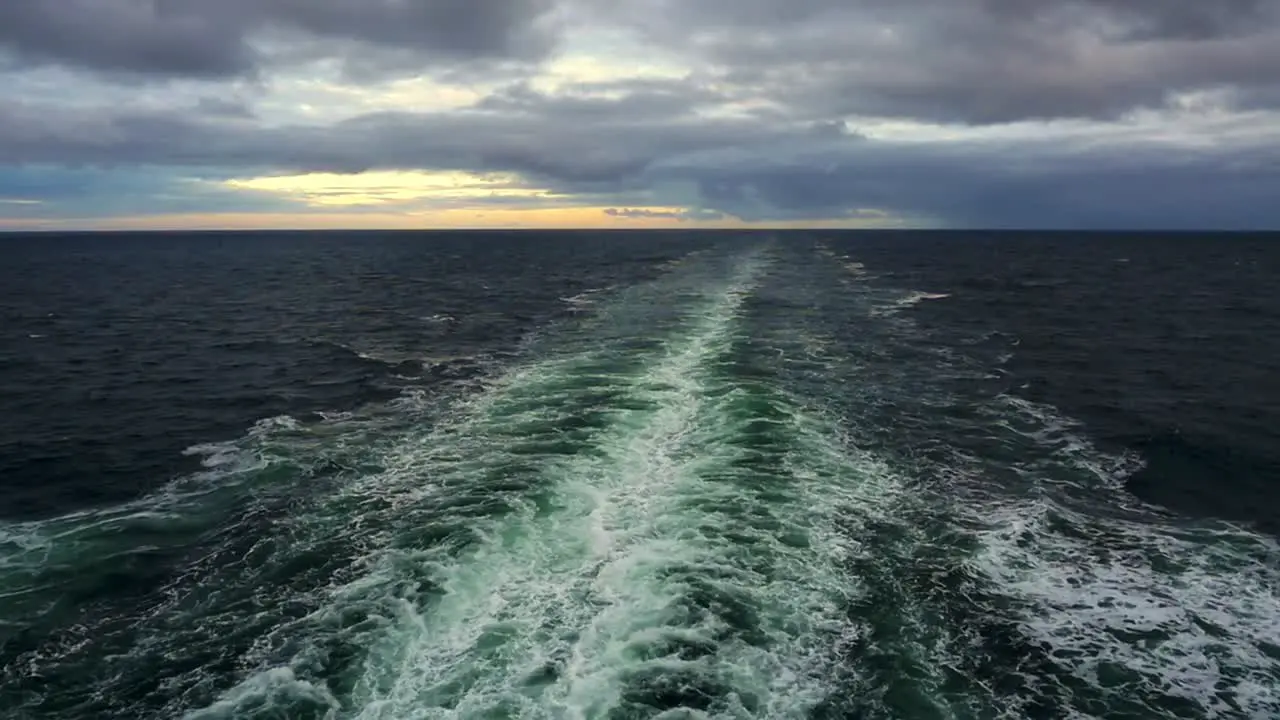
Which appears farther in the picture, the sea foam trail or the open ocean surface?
the open ocean surface

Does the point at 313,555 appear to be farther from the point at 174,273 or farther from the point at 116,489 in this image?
the point at 174,273

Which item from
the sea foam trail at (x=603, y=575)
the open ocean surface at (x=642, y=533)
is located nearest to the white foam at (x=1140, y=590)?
the open ocean surface at (x=642, y=533)

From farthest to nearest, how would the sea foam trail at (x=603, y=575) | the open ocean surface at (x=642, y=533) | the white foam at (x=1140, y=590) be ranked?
the white foam at (x=1140, y=590)
the open ocean surface at (x=642, y=533)
the sea foam trail at (x=603, y=575)

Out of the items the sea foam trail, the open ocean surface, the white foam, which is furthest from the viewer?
the white foam

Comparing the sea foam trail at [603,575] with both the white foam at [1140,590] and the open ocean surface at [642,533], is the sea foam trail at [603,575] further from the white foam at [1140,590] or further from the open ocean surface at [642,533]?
the white foam at [1140,590]

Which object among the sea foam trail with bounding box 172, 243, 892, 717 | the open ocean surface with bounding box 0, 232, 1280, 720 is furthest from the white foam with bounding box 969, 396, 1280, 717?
the sea foam trail with bounding box 172, 243, 892, 717

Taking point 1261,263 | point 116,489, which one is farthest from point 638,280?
point 1261,263

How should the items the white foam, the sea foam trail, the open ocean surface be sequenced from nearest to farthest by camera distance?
the sea foam trail → the open ocean surface → the white foam

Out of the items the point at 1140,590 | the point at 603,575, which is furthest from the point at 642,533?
the point at 1140,590

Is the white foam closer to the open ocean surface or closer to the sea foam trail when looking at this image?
the open ocean surface
